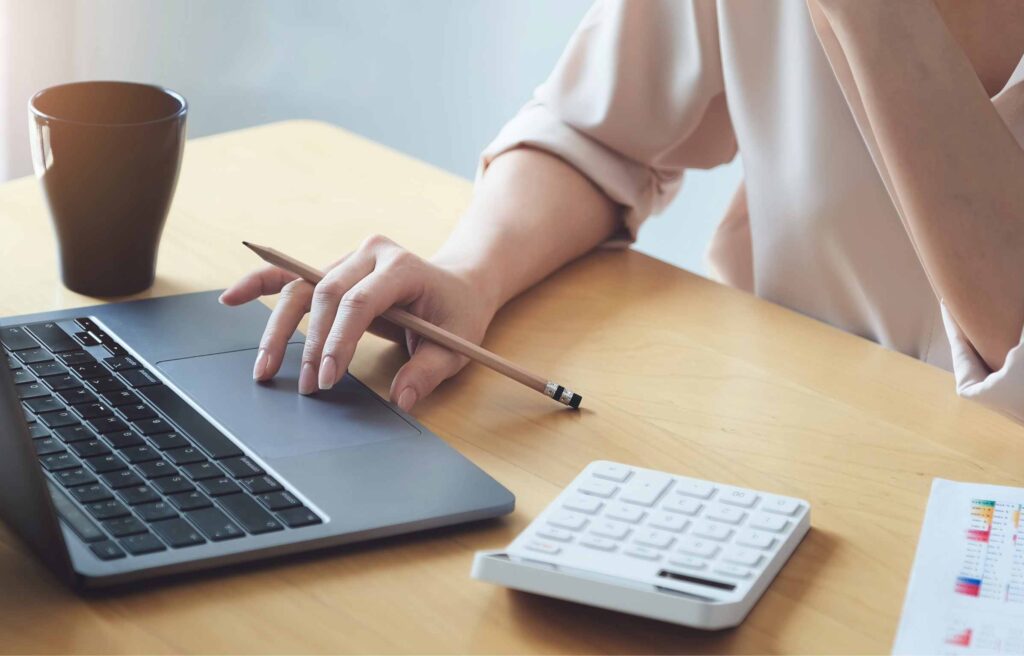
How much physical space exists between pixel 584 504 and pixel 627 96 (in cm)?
A: 54

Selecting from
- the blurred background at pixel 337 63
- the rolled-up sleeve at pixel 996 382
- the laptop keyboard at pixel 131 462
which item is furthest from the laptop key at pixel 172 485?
the blurred background at pixel 337 63

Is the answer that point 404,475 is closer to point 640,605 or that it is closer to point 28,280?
point 640,605

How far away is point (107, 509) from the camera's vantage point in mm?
563

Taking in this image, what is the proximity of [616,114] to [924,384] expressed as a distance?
1.24 feet

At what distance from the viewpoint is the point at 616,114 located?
1.06 meters

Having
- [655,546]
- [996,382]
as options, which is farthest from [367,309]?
[996,382]

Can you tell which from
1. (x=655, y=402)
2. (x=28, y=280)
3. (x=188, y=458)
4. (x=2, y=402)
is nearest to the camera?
(x=2, y=402)

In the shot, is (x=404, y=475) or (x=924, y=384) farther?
(x=924, y=384)

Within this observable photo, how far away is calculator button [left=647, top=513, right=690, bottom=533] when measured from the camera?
59cm

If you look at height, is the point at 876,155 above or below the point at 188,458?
above

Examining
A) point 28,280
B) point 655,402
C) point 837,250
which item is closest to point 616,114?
point 837,250

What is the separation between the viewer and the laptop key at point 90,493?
1.87 ft

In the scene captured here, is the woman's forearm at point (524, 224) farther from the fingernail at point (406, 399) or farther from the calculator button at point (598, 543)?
the calculator button at point (598, 543)

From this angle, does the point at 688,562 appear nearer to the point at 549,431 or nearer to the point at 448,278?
the point at 549,431
